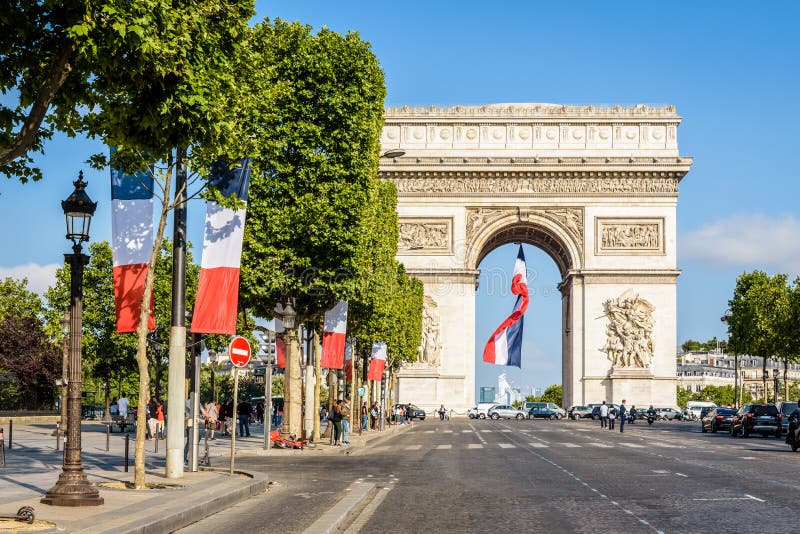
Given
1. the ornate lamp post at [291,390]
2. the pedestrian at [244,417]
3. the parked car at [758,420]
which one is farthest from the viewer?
the parked car at [758,420]

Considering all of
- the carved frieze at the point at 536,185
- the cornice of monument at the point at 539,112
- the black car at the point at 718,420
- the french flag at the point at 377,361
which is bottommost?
the black car at the point at 718,420

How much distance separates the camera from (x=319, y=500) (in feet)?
60.8

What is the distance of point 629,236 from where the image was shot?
7794 centimetres

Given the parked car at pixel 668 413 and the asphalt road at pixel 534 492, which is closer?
the asphalt road at pixel 534 492

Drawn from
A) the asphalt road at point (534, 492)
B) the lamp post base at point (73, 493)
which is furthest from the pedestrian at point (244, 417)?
the lamp post base at point (73, 493)

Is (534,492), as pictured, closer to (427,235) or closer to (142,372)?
(142,372)

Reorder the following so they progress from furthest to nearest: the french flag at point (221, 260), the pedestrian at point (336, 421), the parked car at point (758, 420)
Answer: the parked car at point (758, 420) → the pedestrian at point (336, 421) → the french flag at point (221, 260)

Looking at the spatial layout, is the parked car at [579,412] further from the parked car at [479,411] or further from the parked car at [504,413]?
the parked car at [504,413]

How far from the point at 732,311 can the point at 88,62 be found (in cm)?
7983

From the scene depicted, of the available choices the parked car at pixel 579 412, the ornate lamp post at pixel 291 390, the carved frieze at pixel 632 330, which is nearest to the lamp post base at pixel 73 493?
the ornate lamp post at pixel 291 390

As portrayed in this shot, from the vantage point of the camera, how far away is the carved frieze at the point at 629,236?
255 feet

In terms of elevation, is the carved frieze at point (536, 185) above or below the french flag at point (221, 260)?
above

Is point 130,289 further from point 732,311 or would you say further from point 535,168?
point 732,311

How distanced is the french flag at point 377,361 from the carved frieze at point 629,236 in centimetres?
2434
